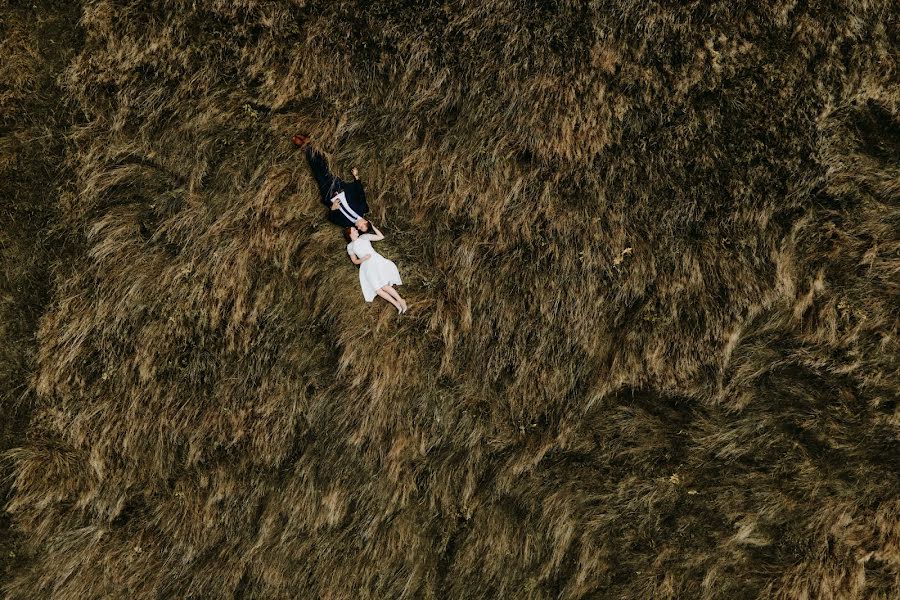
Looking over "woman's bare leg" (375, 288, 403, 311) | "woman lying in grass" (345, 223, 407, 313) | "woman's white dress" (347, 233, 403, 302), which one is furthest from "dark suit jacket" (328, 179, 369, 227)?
"woman's bare leg" (375, 288, 403, 311)

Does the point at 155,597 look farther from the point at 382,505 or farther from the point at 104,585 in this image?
the point at 382,505

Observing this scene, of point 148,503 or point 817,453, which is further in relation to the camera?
point 148,503

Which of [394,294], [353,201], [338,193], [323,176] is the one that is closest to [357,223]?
[353,201]

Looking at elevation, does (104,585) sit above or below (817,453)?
above

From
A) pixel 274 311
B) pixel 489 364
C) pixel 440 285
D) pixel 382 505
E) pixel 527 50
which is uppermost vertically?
pixel 527 50

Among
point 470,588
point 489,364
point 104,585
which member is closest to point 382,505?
point 470,588

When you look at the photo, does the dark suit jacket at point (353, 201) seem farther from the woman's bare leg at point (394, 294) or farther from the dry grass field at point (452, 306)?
the woman's bare leg at point (394, 294)

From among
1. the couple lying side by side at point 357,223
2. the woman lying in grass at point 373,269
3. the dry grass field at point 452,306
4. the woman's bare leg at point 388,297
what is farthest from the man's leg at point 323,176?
the woman's bare leg at point 388,297
